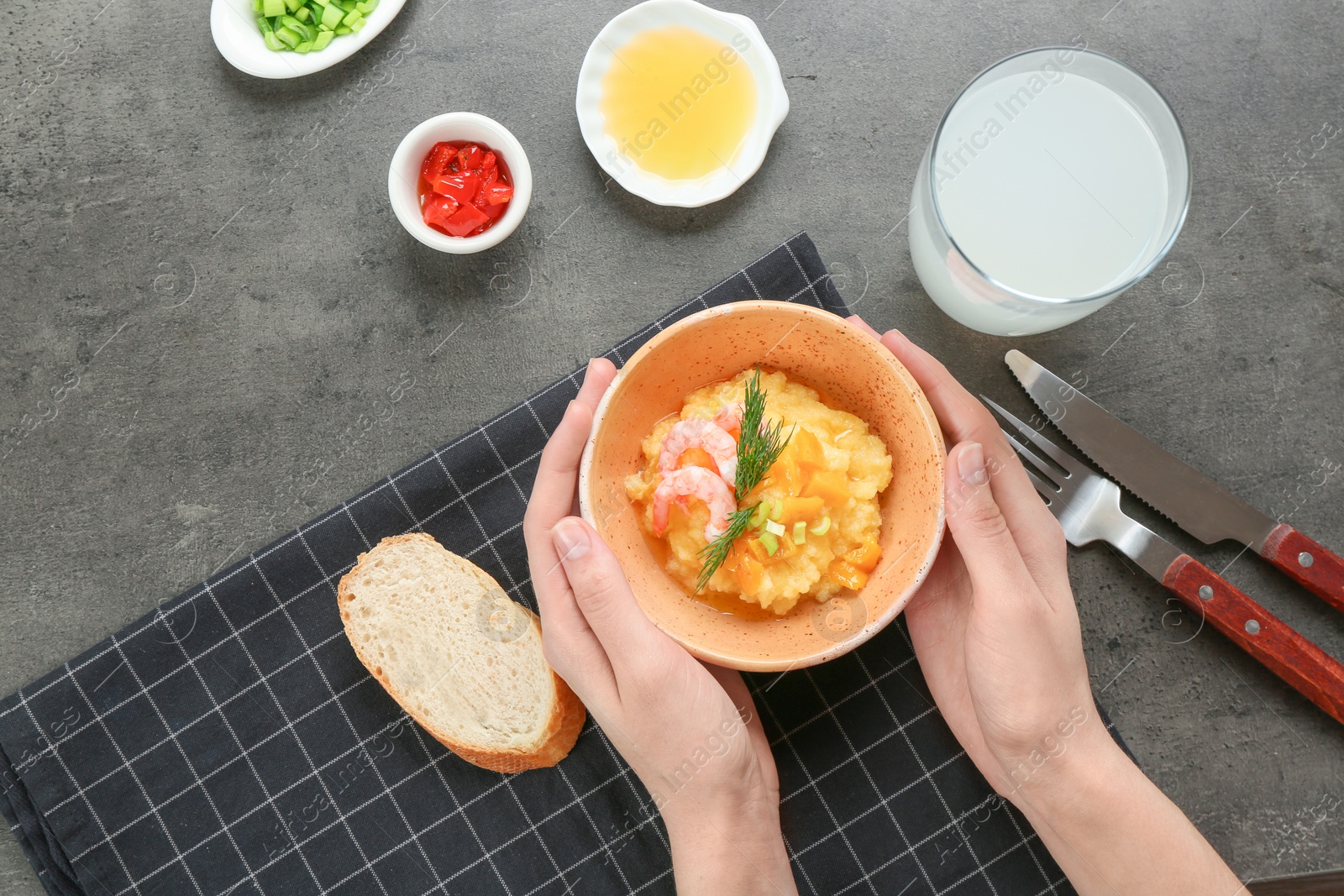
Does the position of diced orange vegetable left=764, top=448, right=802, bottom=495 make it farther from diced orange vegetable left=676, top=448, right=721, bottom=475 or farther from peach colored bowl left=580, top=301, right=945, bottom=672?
peach colored bowl left=580, top=301, right=945, bottom=672

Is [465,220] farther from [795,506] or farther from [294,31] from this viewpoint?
[795,506]

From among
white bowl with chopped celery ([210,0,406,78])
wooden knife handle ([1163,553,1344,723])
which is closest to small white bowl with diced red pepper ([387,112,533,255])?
white bowl with chopped celery ([210,0,406,78])

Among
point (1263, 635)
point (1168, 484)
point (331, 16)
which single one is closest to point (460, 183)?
point (331, 16)

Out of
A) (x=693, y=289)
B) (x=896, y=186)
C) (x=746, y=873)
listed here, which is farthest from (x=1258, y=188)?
(x=746, y=873)

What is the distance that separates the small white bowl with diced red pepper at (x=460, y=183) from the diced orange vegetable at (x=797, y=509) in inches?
50.3

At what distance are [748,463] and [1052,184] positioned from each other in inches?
45.9

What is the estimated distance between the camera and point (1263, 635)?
239 cm

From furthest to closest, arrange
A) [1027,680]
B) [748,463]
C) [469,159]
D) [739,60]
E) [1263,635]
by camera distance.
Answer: [739,60] → [469,159] → [1263,635] → [1027,680] → [748,463]

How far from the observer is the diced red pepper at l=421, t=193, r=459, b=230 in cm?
257

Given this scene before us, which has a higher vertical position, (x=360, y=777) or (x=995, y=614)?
(x=995, y=614)

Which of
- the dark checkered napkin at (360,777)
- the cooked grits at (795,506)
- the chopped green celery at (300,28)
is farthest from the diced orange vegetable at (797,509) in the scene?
the chopped green celery at (300,28)

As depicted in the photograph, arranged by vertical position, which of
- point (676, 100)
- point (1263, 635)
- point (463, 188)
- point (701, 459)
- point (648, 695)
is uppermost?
point (676, 100)

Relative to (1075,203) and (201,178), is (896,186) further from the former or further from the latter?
(201,178)

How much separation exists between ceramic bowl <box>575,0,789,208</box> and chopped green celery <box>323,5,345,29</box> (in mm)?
796
